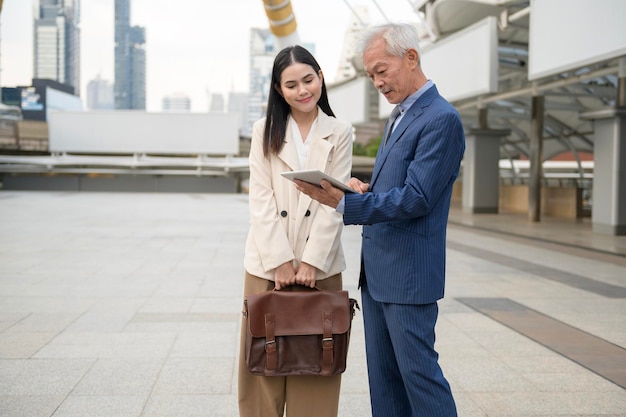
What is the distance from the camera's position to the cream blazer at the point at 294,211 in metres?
2.71

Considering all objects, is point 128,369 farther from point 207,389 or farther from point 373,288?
point 373,288

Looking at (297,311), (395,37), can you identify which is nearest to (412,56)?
(395,37)

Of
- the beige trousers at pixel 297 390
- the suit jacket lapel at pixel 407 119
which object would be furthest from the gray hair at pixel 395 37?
the beige trousers at pixel 297 390

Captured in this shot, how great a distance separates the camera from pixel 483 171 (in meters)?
23.3

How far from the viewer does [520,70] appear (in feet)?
79.2

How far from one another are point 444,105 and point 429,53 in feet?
70.7

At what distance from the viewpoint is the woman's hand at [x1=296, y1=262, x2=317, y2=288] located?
2721 mm

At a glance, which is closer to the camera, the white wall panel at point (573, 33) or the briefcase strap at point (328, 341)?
the briefcase strap at point (328, 341)

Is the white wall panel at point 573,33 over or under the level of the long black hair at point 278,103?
over

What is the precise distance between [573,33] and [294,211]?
13.8 meters

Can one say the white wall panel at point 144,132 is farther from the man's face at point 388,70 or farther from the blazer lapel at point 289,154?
the man's face at point 388,70

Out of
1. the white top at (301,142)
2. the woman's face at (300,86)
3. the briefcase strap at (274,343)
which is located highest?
the woman's face at (300,86)

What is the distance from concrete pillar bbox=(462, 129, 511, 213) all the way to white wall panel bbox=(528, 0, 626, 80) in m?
6.91

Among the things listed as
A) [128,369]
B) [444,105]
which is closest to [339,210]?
[444,105]
